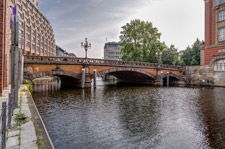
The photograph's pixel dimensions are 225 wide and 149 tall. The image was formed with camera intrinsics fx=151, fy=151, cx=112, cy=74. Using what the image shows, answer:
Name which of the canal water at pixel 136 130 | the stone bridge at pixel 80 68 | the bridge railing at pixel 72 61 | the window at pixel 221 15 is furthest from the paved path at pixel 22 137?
the window at pixel 221 15

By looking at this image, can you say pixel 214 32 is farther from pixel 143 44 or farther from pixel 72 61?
pixel 72 61

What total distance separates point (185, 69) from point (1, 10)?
116 feet

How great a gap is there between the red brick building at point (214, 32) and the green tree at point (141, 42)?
484 inches

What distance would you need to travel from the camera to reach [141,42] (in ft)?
135

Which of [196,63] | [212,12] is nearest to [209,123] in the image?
[212,12]

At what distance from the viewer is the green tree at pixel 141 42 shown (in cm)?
3997

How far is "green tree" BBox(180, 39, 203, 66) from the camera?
126 feet

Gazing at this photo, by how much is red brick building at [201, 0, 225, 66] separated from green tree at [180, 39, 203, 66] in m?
7.94

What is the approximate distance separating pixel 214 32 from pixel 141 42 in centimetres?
1685

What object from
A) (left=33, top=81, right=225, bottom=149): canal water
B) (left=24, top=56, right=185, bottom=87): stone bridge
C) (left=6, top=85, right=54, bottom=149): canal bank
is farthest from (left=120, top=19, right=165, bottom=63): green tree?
(left=6, top=85, right=54, bottom=149): canal bank

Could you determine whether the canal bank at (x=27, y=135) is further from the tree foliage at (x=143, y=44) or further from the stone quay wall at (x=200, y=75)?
the tree foliage at (x=143, y=44)

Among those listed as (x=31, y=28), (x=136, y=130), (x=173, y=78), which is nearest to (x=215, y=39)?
(x=173, y=78)

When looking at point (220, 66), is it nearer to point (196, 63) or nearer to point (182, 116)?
point (196, 63)

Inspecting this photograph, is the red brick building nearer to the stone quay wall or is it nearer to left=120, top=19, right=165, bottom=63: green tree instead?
the stone quay wall
